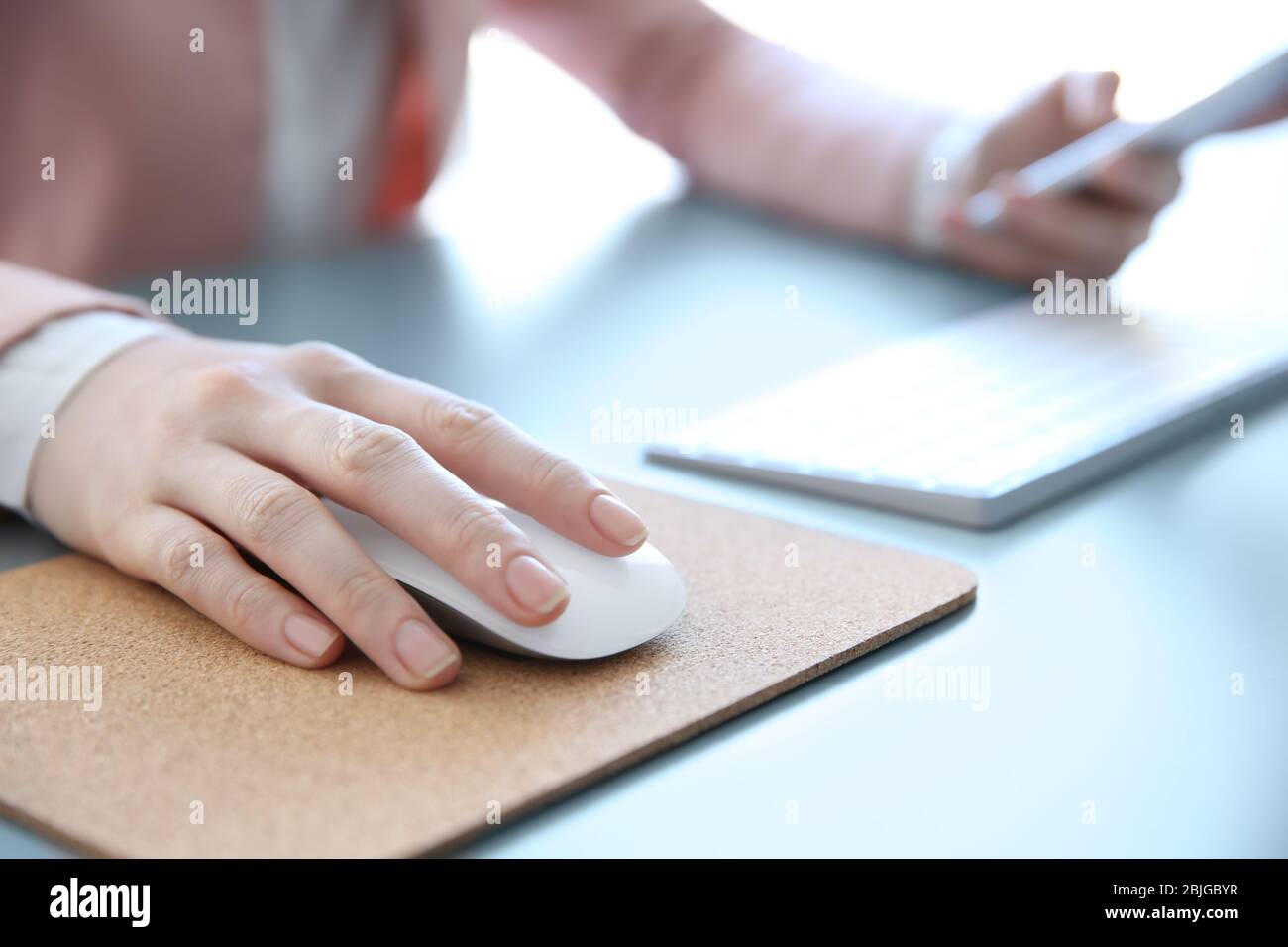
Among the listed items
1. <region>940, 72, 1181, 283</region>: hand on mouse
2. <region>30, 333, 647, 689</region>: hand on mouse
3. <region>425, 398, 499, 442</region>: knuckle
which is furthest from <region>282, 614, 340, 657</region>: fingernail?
<region>940, 72, 1181, 283</region>: hand on mouse

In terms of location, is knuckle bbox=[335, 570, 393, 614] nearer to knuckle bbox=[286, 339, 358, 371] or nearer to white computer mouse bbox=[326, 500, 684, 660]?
white computer mouse bbox=[326, 500, 684, 660]

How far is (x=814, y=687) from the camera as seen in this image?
49 cm

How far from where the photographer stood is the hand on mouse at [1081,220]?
1.02m

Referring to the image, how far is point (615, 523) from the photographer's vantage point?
51cm

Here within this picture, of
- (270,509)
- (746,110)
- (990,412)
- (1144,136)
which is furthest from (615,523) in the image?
(746,110)

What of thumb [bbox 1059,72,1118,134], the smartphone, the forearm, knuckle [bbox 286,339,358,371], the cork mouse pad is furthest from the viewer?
the forearm

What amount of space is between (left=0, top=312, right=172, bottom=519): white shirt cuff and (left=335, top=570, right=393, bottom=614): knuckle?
23 cm

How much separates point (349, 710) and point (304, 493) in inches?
4.4

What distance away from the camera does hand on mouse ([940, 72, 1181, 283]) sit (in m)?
1.02
